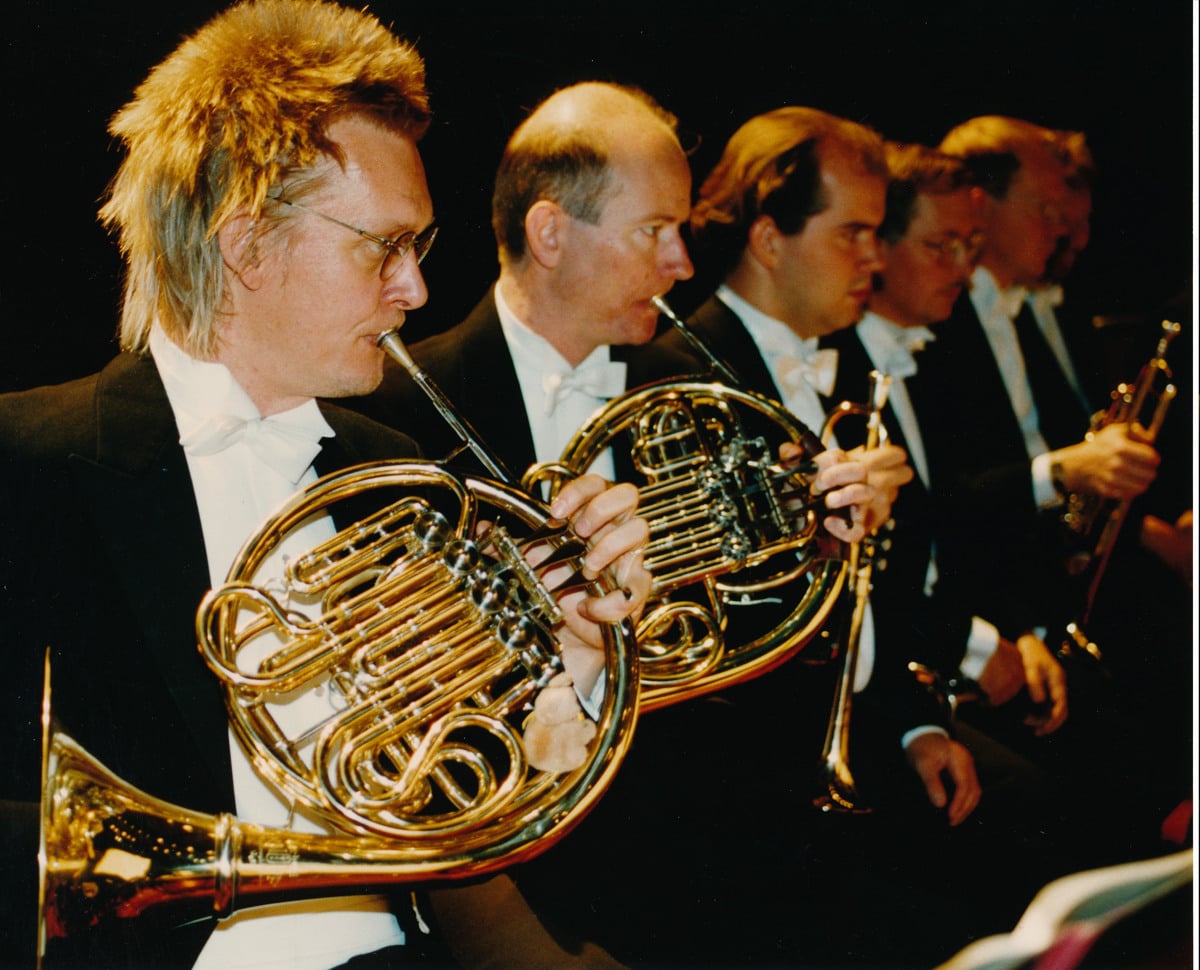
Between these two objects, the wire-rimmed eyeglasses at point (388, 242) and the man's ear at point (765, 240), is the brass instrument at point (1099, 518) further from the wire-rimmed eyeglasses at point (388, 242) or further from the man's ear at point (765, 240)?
the wire-rimmed eyeglasses at point (388, 242)

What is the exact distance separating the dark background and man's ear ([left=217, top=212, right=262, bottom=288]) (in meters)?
0.40

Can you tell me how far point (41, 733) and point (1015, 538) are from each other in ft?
9.29

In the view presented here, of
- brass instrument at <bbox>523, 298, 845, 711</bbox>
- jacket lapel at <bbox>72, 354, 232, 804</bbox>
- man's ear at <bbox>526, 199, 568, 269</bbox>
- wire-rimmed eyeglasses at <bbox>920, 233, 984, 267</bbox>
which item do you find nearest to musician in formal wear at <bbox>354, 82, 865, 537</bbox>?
man's ear at <bbox>526, 199, 568, 269</bbox>

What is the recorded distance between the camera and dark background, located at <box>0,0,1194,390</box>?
1.88 meters

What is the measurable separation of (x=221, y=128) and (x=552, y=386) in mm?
900

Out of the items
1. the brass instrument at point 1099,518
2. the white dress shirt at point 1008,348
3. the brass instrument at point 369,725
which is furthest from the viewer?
the white dress shirt at point 1008,348

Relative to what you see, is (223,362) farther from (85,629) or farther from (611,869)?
(611,869)

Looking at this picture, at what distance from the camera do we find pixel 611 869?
6.61 ft

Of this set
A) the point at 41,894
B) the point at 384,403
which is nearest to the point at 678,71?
the point at 384,403

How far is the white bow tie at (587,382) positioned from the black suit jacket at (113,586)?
0.90m

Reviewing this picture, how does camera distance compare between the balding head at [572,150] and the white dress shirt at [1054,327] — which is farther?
Answer: the white dress shirt at [1054,327]

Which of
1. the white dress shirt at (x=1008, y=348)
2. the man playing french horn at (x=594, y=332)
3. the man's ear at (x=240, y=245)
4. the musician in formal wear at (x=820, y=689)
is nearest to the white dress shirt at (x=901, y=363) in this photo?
the musician in formal wear at (x=820, y=689)

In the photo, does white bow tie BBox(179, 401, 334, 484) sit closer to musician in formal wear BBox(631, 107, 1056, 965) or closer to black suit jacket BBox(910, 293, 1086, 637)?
musician in formal wear BBox(631, 107, 1056, 965)

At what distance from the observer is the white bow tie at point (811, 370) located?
8.98 ft
